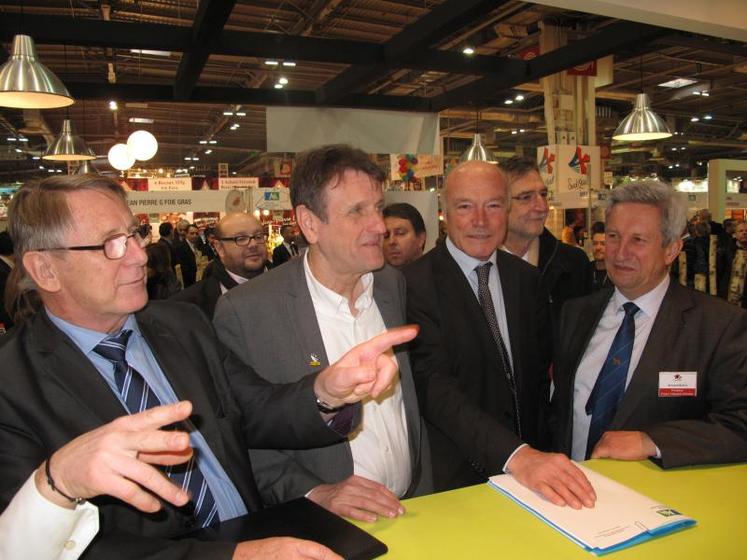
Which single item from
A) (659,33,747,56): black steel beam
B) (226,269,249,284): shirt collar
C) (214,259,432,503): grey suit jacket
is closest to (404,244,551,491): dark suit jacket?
(214,259,432,503): grey suit jacket

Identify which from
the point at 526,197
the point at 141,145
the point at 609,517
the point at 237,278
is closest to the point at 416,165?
the point at 237,278

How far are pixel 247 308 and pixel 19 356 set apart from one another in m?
0.74

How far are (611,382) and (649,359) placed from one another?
165mm

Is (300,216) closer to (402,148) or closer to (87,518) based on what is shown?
(87,518)

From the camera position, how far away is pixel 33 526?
3.39ft

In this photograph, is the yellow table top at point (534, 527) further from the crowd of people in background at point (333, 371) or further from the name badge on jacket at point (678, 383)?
the name badge on jacket at point (678, 383)

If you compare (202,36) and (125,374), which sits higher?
(202,36)

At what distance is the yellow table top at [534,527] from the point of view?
3.83 feet

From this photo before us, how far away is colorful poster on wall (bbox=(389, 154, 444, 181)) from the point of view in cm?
705

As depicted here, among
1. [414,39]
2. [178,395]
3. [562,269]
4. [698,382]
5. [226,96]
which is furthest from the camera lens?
[226,96]

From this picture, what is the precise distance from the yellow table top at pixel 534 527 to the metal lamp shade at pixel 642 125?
6.19m

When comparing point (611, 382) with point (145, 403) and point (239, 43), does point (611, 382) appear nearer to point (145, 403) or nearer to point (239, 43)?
point (145, 403)

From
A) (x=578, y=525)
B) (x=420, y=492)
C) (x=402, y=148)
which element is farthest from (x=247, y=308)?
(x=402, y=148)

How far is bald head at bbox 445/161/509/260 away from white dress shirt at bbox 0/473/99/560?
5.72 ft
